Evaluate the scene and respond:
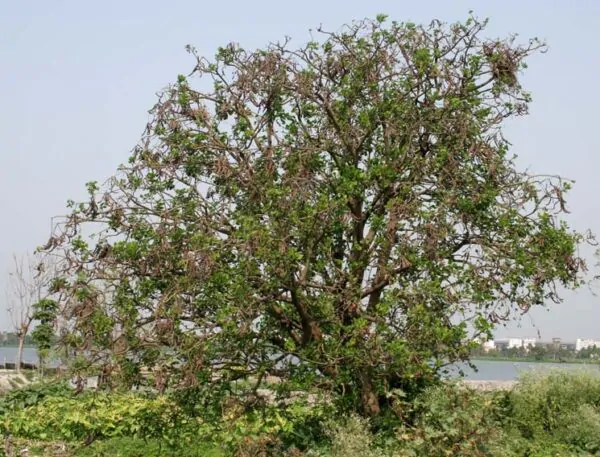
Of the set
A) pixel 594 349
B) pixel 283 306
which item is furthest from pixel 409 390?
pixel 594 349

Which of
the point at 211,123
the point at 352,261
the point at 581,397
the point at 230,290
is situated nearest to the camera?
the point at 230,290

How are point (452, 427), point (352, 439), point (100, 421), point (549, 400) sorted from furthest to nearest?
1. point (549, 400)
2. point (100, 421)
3. point (452, 427)
4. point (352, 439)

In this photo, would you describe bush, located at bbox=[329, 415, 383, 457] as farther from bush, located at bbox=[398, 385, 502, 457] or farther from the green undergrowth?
bush, located at bbox=[398, 385, 502, 457]

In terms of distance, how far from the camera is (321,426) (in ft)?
32.8

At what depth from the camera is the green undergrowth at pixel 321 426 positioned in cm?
894

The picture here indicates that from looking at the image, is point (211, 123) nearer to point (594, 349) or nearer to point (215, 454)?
point (215, 454)

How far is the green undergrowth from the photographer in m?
8.94

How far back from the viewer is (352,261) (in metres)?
9.43

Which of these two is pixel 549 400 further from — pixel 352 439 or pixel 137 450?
pixel 137 450

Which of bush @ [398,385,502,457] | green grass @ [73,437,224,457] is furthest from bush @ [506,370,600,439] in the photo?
green grass @ [73,437,224,457]

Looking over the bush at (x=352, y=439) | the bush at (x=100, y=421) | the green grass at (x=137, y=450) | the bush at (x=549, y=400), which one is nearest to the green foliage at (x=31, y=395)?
the bush at (x=100, y=421)

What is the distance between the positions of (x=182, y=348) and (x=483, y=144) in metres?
4.15

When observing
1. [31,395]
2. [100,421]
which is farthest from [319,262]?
[31,395]

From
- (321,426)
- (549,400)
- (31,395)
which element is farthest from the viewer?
(31,395)
